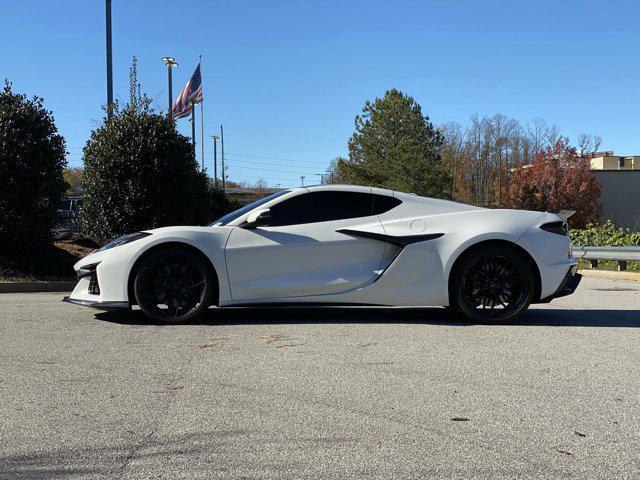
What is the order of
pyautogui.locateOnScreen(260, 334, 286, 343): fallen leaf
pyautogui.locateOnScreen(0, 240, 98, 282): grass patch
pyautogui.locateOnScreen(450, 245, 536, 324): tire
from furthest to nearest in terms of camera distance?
1. pyautogui.locateOnScreen(0, 240, 98, 282): grass patch
2. pyautogui.locateOnScreen(450, 245, 536, 324): tire
3. pyautogui.locateOnScreen(260, 334, 286, 343): fallen leaf

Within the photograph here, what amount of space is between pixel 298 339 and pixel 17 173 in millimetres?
8037

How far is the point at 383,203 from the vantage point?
263 inches

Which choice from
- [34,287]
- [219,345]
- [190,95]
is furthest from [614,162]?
[219,345]

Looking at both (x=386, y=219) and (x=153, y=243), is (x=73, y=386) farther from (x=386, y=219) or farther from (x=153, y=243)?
(x=386, y=219)

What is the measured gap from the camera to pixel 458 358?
4.97 metres

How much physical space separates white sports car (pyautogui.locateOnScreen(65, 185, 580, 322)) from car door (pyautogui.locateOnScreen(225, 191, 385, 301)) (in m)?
0.01

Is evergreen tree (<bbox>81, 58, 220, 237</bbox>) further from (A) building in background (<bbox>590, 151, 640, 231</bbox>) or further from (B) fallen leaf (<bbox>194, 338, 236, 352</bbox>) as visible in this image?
(A) building in background (<bbox>590, 151, 640, 231</bbox>)

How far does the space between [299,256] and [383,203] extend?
1.08 meters

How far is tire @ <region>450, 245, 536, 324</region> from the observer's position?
645cm

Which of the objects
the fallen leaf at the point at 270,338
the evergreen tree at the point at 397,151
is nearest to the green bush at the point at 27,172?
the fallen leaf at the point at 270,338

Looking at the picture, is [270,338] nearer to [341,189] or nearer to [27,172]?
[341,189]

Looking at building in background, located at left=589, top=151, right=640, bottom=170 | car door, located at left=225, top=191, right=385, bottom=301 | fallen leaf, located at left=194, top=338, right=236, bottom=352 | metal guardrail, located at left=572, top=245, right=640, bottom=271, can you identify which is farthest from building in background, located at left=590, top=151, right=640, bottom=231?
fallen leaf, located at left=194, top=338, right=236, bottom=352

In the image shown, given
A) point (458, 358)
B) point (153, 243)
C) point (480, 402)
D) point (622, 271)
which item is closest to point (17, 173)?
point (153, 243)

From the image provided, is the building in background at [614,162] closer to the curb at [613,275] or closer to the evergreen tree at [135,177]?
the curb at [613,275]
